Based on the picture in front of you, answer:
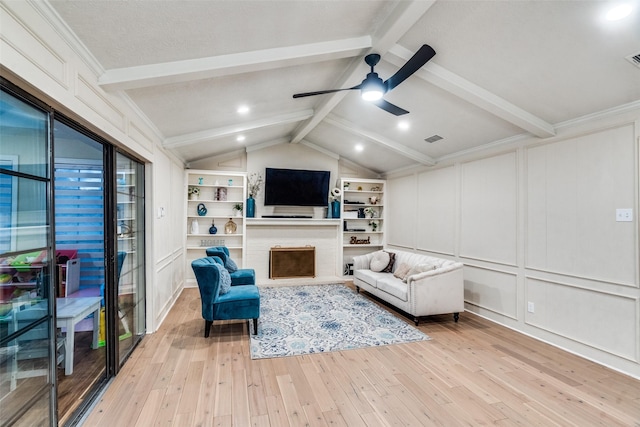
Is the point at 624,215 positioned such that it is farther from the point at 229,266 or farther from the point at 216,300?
the point at 229,266

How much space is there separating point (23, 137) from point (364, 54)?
2.68 metres

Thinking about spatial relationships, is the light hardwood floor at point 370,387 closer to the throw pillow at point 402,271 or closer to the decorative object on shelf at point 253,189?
the throw pillow at point 402,271

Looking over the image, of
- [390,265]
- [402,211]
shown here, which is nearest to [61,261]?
[390,265]

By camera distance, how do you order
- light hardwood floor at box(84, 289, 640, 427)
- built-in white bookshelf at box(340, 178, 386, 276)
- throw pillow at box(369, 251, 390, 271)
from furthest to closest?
built-in white bookshelf at box(340, 178, 386, 276), throw pillow at box(369, 251, 390, 271), light hardwood floor at box(84, 289, 640, 427)

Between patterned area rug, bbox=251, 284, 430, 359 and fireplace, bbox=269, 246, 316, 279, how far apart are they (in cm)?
107

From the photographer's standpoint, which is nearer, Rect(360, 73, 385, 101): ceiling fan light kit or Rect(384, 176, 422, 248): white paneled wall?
Rect(360, 73, 385, 101): ceiling fan light kit

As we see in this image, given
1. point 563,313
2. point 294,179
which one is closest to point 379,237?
point 294,179

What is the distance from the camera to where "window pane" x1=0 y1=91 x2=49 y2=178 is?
145cm

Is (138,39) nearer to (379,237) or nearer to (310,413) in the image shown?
(310,413)

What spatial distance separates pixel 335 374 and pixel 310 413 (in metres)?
0.59

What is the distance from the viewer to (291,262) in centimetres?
659

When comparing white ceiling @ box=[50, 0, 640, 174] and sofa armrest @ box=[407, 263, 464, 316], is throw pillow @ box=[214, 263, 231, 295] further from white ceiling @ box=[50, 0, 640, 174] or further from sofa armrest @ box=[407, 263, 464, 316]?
sofa armrest @ box=[407, 263, 464, 316]

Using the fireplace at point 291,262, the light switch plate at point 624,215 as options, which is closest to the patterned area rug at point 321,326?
the fireplace at point 291,262

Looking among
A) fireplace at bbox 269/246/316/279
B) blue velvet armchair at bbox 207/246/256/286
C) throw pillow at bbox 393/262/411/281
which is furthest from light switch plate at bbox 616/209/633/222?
fireplace at bbox 269/246/316/279
